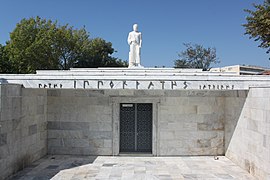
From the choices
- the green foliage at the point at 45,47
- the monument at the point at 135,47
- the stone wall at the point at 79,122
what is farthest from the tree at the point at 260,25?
the green foliage at the point at 45,47

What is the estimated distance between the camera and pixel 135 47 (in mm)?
12680

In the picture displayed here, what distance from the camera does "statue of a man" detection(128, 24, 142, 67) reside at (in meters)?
12.6

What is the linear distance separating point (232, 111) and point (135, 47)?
636 cm

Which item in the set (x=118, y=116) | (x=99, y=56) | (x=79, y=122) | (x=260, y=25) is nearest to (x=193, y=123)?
(x=118, y=116)

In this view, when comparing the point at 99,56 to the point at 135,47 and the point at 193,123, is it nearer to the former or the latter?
the point at 135,47

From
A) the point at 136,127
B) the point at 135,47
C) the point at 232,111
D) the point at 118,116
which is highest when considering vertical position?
the point at 135,47

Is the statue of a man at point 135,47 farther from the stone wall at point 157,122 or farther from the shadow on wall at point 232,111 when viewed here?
the shadow on wall at point 232,111

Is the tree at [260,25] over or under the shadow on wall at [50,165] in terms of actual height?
over

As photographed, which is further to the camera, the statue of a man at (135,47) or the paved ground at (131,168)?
the statue of a man at (135,47)

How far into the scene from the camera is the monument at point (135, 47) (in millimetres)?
12594

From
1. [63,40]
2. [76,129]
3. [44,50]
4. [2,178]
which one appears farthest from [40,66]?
[2,178]

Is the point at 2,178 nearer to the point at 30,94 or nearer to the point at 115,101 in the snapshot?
the point at 30,94

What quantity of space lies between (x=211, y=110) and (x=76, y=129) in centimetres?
554

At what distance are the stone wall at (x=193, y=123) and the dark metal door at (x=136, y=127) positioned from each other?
0.55m
